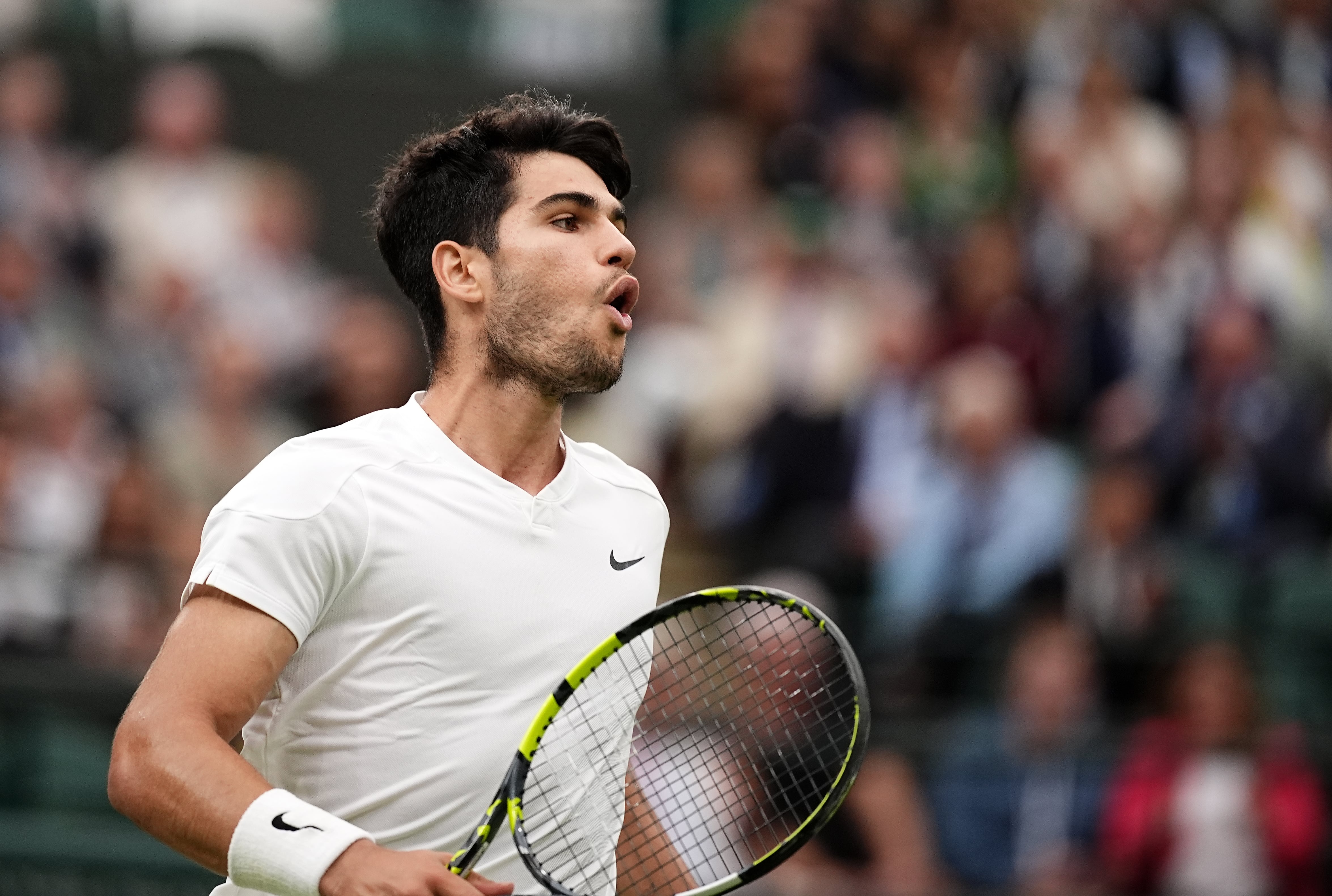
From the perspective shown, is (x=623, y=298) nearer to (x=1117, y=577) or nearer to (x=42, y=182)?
(x=1117, y=577)

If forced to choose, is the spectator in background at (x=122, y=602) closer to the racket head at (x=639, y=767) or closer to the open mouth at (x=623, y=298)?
the racket head at (x=639, y=767)

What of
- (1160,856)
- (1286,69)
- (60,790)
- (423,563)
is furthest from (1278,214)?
(423,563)

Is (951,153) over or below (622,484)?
below

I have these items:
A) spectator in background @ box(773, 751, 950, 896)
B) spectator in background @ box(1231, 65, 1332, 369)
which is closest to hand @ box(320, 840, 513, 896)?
spectator in background @ box(773, 751, 950, 896)

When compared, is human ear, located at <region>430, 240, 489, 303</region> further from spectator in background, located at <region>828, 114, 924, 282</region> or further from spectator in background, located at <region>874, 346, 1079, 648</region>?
spectator in background, located at <region>828, 114, 924, 282</region>

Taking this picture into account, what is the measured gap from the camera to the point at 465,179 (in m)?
3.48

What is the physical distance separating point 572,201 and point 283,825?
1236mm

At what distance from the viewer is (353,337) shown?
7973 mm

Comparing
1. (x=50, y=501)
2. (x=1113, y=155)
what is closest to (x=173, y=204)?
(x=50, y=501)

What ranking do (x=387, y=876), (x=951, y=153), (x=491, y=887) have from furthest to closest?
1. (x=951, y=153)
2. (x=491, y=887)
3. (x=387, y=876)

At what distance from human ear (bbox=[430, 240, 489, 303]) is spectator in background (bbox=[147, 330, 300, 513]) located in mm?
4547

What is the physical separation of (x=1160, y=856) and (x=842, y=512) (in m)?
1.99

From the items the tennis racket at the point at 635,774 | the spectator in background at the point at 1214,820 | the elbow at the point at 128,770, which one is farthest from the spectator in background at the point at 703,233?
the elbow at the point at 128,770

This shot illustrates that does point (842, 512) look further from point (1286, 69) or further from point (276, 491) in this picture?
point (276, 491)
